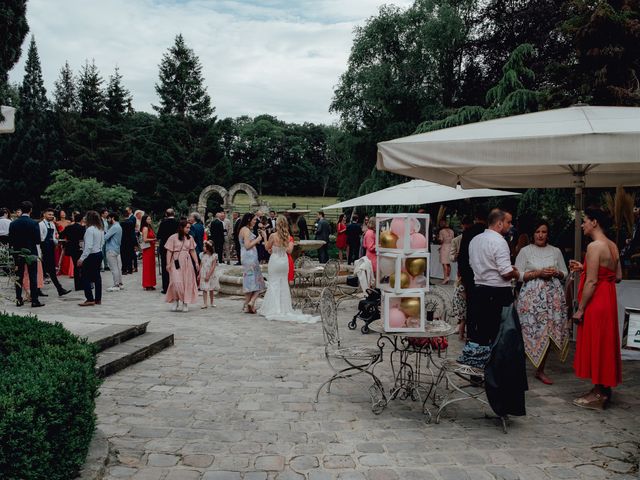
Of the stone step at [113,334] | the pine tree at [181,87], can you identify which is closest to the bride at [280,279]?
the stone step at [113,334]

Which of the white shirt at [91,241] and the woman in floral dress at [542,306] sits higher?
the white shirt at [91,241]

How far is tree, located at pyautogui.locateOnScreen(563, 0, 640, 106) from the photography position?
38.3 ft

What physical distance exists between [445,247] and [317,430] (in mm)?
10126

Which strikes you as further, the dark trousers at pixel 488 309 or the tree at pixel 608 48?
the tree at pixel 608 48

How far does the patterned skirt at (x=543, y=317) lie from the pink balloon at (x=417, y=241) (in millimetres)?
1915

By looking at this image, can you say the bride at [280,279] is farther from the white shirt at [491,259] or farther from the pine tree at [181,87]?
the pine tree at [181,87]

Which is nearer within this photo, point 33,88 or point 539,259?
point 539,259

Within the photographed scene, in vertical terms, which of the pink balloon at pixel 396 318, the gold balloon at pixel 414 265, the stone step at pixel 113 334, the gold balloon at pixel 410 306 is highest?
the gold balloon at pixel 414 265

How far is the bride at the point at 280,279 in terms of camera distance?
9.52m

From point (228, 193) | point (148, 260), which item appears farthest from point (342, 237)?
point (228, 193)

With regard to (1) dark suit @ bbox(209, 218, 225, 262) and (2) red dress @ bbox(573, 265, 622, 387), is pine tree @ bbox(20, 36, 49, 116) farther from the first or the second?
(2) red dress @ bbox(573, 265, 622, 387)

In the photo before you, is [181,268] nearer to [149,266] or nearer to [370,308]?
[149,266]

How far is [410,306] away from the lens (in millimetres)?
4637

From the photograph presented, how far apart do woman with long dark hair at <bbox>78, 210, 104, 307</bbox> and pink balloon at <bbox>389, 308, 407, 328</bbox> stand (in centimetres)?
760
